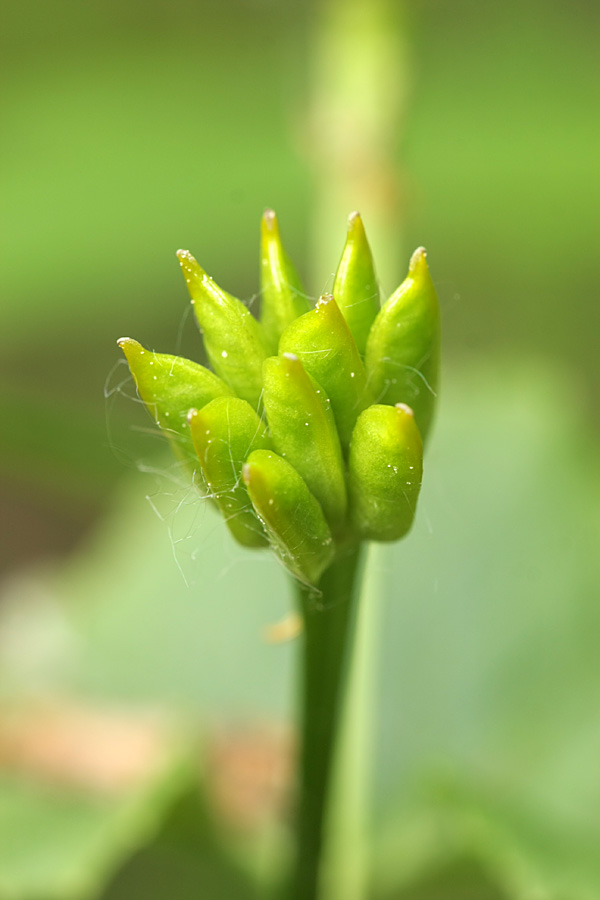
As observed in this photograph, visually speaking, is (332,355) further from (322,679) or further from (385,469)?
(322,679)

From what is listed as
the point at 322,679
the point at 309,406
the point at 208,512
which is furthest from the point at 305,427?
the point at 208,512

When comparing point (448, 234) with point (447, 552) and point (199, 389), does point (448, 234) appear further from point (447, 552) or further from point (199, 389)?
point (199, 389)

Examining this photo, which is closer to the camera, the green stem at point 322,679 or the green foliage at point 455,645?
the green stem at point 322,679

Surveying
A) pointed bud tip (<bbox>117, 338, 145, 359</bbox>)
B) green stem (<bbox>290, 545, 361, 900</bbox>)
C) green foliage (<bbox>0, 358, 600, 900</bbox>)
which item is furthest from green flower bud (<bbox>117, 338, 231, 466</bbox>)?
green foliage (<bbox>0, 358, 600, 900</bbox>)

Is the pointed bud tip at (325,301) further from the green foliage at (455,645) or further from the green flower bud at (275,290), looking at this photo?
the green foliage at (455,645)

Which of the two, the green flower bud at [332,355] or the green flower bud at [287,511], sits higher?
the green flower bud at [332,355]

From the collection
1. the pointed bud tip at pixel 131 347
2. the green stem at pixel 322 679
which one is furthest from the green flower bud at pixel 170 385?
the green stem at pixel 322 679

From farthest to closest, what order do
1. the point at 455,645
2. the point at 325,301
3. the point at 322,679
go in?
1. the point at 455,645
2. the point at 322,679
3. the point at 325,301
